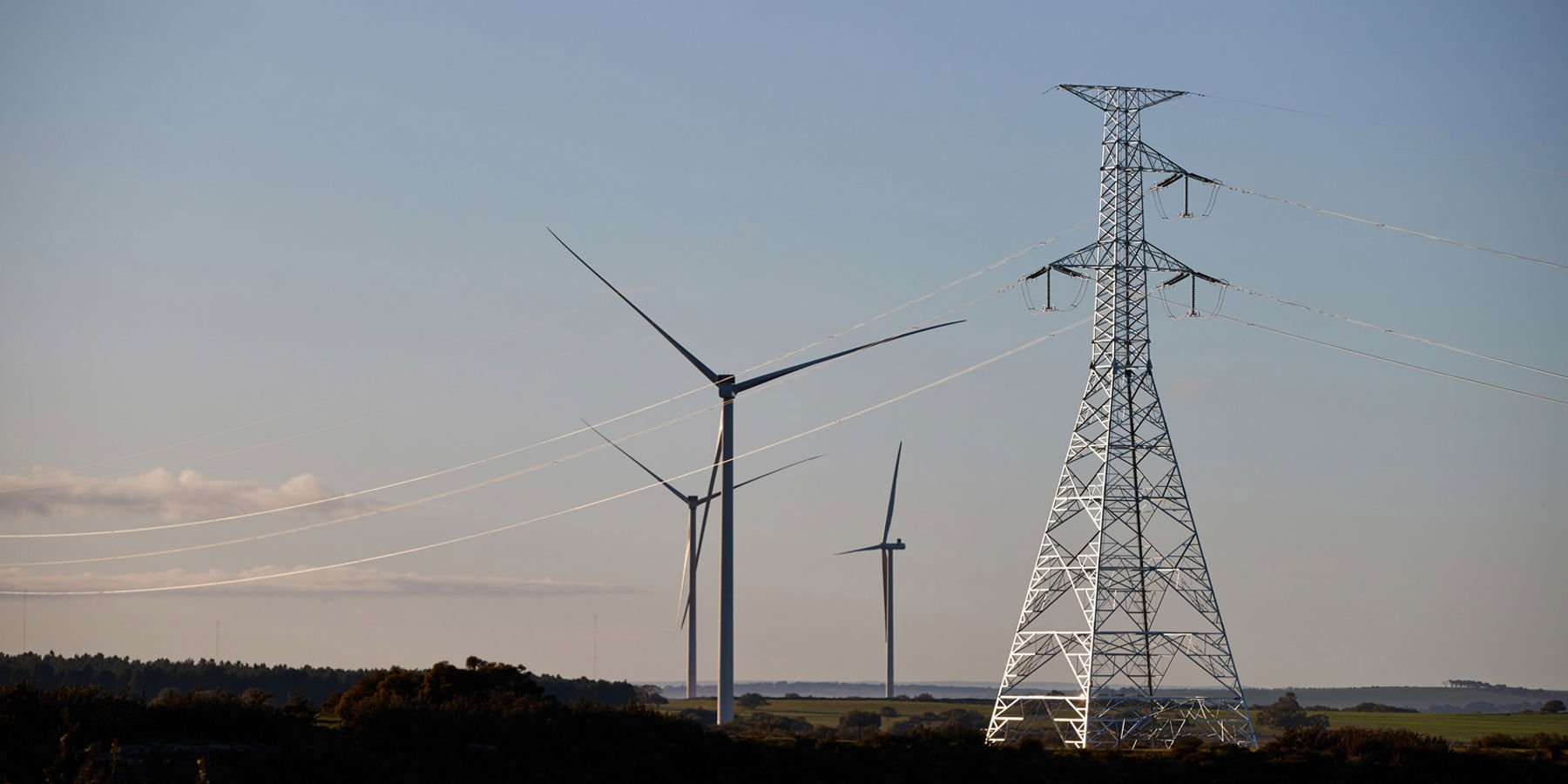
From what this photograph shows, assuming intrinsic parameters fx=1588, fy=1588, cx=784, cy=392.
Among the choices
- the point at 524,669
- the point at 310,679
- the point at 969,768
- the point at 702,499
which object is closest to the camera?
A: the point at 969,768

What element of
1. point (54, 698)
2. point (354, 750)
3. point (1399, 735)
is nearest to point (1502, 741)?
point (1399, 735)

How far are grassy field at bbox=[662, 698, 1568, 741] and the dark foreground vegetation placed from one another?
3606cm

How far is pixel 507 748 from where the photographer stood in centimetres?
5812

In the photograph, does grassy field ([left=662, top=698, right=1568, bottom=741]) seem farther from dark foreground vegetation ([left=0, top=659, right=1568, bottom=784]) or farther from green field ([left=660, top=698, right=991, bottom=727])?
dark foreground vegetation ([left=0, top=659, right=1568, bottom=784])

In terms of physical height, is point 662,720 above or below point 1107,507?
below

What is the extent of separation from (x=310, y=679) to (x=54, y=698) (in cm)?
15059

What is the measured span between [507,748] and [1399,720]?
120 metres

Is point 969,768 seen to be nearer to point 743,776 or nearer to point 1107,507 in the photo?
point 743,776

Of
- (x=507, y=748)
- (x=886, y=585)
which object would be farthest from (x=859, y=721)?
(x=507, y=748)

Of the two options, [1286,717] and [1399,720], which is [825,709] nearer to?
[1286,717]

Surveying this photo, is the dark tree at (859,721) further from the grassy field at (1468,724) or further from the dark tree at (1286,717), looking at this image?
the grassy field at (1468,724)

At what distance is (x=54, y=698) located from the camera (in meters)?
52.1

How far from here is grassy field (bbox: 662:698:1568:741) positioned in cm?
12588

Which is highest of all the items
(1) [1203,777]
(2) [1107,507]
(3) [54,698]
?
(2) [1107,507]
